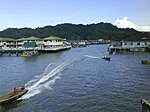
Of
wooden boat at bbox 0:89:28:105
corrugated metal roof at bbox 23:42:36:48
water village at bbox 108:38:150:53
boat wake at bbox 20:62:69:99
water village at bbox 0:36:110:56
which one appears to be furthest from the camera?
corrugated metal roof at bbox 23:42:36:48

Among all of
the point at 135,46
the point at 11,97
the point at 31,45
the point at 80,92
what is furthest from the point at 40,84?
the point at 31,45

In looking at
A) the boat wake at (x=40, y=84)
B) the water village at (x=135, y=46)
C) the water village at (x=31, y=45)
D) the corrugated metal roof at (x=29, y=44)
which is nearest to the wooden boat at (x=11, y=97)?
the boat wake at (x=40, y=84)

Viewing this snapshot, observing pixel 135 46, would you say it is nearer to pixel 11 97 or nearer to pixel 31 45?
pixel 31 45

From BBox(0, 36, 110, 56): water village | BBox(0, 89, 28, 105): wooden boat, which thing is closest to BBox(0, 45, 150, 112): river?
BBox(0, 89, 28, 105): wooden boat

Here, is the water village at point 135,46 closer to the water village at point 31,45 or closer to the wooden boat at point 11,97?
the water village at point 31,45

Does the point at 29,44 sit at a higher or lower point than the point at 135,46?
higher

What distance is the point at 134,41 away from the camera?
98.8 m

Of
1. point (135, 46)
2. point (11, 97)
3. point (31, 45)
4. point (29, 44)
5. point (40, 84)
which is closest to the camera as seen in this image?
point (11, 97)

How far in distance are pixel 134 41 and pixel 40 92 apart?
70256 millimetres

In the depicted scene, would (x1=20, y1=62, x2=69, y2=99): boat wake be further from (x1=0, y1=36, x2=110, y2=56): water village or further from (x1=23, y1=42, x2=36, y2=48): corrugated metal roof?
(x1=23, y1=42, x2=36, y2=48): corrugated metal roof

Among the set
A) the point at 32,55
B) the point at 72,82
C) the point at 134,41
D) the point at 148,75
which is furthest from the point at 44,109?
the point at 134,41

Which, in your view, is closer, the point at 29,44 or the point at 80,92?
the point at 80,92

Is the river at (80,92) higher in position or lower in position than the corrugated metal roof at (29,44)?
lower

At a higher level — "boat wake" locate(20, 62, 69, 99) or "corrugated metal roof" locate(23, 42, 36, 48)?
"corrugated metal roof" locate(23, 42, 36, 48)
